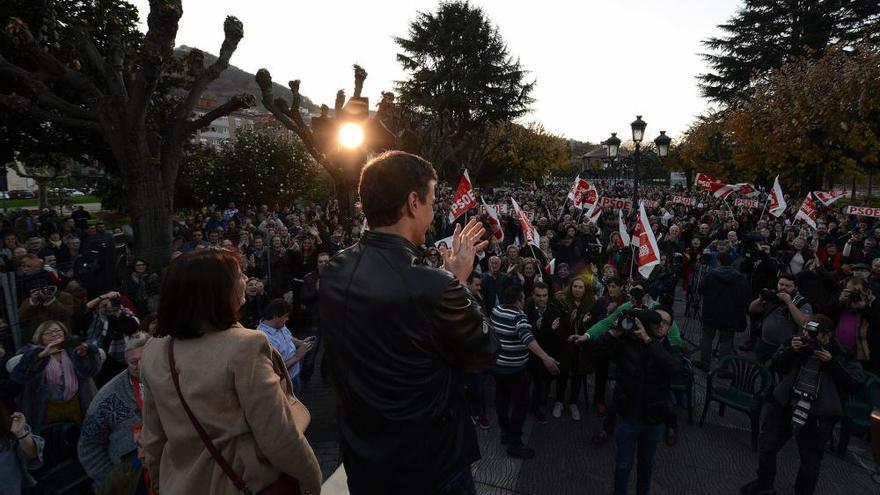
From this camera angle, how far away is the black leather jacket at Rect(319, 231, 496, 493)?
5.21 ft

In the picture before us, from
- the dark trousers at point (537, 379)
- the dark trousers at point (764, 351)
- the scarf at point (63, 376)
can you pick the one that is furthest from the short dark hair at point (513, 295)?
the scarf at point (63, 376)

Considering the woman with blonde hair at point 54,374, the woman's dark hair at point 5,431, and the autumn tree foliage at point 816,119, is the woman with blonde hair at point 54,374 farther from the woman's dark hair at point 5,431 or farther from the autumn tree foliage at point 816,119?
the autumn tree foliage at point 816,119

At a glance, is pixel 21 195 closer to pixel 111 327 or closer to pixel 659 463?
pixel 111 327

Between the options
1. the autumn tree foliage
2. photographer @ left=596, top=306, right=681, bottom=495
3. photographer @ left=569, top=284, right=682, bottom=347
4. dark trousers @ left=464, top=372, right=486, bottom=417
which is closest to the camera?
photographer @ left=596, top=306, right=681, bottom=495

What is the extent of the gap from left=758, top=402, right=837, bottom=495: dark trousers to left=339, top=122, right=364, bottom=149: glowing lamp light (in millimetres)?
6482

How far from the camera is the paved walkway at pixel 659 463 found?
4934 mm

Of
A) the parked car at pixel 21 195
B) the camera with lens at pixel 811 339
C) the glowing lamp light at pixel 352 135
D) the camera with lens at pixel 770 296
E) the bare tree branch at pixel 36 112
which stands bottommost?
the parked car at pixel 21 195

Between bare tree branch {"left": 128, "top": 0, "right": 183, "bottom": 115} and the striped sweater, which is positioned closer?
the striped sweater

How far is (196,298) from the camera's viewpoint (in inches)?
69.4

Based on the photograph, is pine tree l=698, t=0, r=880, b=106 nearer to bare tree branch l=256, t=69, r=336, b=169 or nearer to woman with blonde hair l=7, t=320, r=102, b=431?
bare tree branch l=256, t=69, r=336, b=169

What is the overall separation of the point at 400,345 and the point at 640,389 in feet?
10.6

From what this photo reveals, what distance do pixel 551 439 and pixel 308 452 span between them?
4.64 m

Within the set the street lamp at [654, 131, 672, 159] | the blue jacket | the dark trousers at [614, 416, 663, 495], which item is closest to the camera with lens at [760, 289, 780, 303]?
the dark trousers at [614, 416, 663, 495]

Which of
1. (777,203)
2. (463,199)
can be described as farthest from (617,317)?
(777,203)
